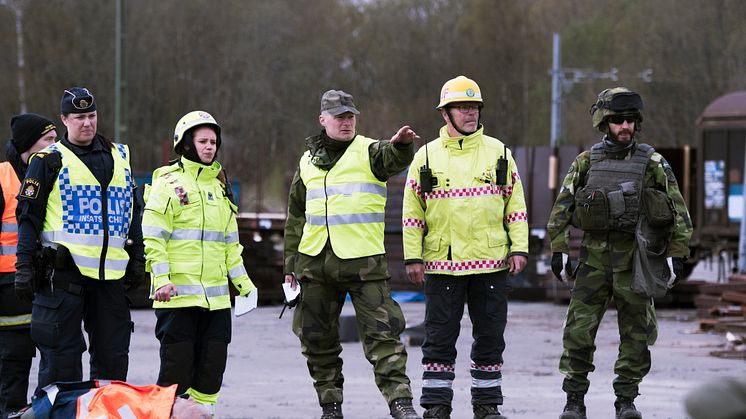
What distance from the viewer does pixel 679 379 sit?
12203 mm

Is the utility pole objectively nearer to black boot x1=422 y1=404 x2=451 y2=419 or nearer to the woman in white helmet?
the woman in white helmet

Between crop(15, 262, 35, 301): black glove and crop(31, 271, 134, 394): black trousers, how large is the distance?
6.0 inches

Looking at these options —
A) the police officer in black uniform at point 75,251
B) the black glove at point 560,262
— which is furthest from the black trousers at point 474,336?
the police officer in black uniform at point 75,251

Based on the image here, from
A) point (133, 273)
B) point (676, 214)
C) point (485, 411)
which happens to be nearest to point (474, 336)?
point (485, 411)

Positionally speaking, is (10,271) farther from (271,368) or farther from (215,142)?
(271,368)

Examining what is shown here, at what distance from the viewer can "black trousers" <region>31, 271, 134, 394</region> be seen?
7828mm

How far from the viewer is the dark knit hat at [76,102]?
315 inches

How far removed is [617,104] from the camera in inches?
341

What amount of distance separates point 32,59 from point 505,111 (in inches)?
940

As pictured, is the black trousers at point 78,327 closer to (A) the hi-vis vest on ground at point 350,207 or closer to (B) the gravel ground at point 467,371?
(A) the hi-vis vest on ground at point 350,207

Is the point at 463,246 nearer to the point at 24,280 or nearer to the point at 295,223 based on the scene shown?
the point at 295,223

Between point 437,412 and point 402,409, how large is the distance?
50 cm

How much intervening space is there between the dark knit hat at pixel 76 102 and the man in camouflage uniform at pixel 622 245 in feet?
9.94

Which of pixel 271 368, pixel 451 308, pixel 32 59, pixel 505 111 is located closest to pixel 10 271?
pixel 451 308
